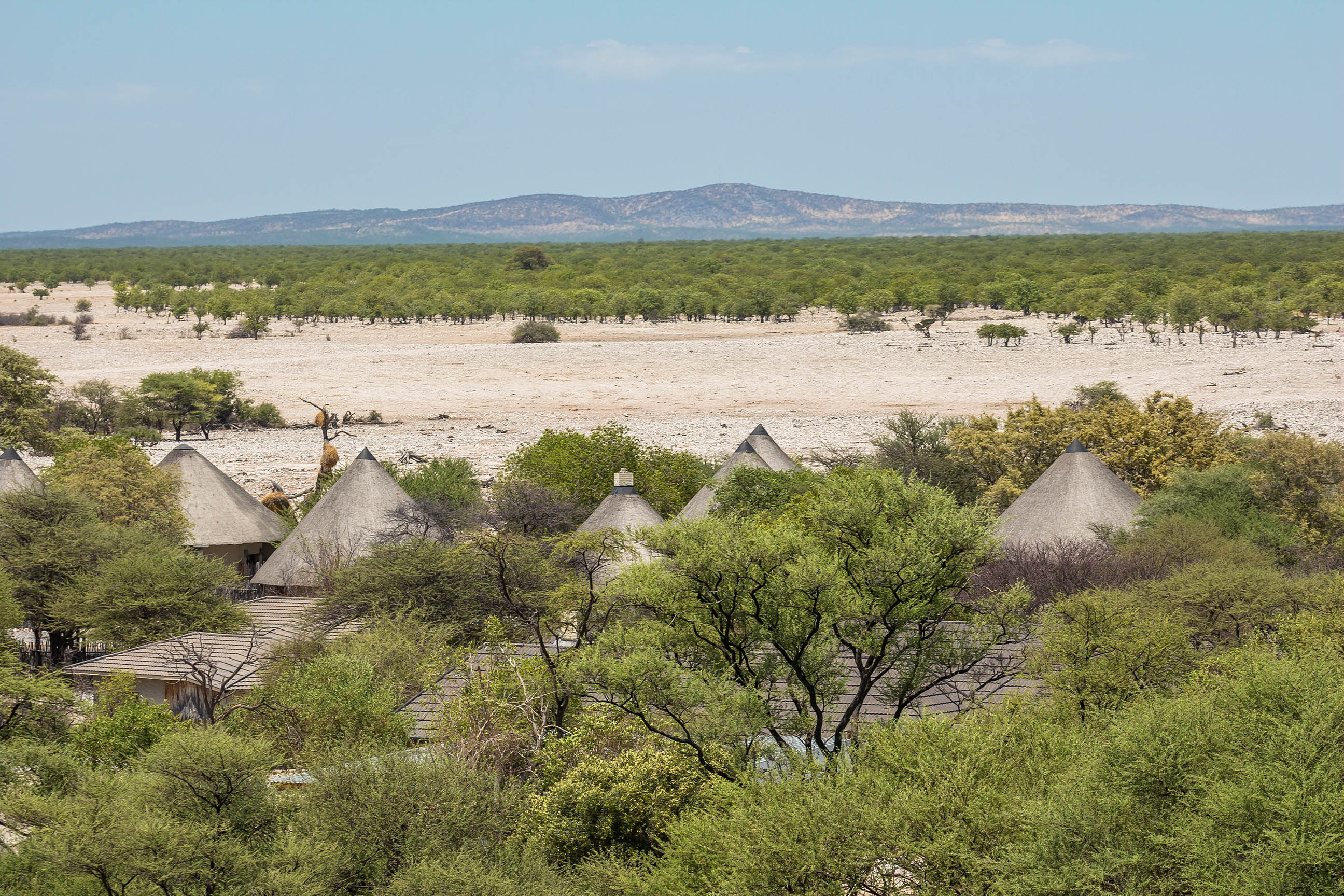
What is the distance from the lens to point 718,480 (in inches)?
1064

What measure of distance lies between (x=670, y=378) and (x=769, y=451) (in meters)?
34.8

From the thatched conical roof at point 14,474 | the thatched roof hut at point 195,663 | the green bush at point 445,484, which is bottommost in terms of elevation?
the thatched roof hut at point 195,663

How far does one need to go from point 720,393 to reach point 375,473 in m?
35.2

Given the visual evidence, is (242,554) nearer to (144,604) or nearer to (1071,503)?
(144,604)

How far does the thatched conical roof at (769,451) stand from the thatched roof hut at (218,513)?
34.1ft

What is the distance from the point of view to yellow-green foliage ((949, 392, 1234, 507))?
1144 inches

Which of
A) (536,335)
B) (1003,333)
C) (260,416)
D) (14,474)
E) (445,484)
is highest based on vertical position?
(14,474)

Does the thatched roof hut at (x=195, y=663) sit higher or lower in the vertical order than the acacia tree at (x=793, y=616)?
lower

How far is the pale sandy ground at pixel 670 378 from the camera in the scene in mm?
47344

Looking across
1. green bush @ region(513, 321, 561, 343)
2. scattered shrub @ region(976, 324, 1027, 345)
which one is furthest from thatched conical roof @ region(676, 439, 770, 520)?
green bush @ region(513, 321, 561, 343)

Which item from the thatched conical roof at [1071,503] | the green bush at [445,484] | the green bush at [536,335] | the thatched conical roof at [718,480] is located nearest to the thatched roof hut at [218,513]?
the green bush at [445,484]

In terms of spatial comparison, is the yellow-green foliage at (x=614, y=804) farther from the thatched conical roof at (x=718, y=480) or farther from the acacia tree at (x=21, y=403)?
the acacia tree at (x=21, y=403)

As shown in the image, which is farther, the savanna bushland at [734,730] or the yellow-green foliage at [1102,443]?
the yellow-green foliage at [1102,443]

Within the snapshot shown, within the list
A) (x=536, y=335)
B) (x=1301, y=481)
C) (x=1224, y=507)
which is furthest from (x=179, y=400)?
(x=1301, y=481)
